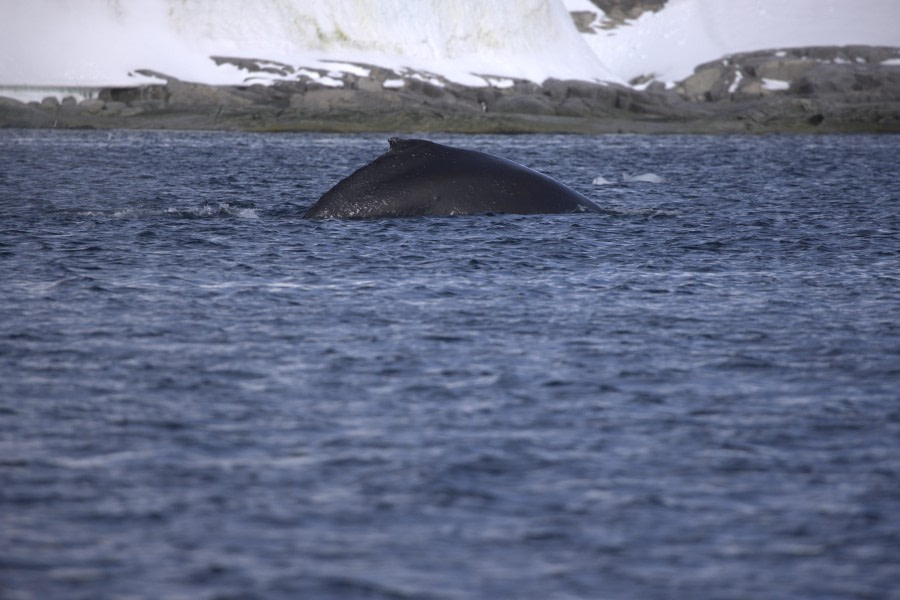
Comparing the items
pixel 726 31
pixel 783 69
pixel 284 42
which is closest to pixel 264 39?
pixel 284 42

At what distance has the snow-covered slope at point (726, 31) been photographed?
157 m

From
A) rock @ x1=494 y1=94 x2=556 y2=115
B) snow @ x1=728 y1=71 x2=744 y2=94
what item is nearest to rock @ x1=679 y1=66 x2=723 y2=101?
snow @ x1=728 y1=71 x2=744 y2=94

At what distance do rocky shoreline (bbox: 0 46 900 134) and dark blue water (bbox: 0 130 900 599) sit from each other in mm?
66511

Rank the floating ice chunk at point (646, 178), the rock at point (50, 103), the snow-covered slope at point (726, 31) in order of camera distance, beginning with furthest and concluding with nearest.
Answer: the snow-covered slope at point (726, 31)
the rock at point (50, 103)
the floating ice chunk at point (646, 178)

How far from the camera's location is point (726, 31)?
169 metres

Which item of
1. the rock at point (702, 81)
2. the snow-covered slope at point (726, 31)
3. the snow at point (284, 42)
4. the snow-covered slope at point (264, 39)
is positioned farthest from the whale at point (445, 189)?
the snow-covered slope at point (726, 31)

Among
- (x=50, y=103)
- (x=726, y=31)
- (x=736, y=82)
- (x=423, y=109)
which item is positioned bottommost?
(x=423, y=109)

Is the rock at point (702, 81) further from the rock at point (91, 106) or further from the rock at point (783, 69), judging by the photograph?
the rock at point (91, 106)

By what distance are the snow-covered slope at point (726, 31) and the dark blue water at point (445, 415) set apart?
140 m

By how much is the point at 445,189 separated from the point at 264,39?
289ft

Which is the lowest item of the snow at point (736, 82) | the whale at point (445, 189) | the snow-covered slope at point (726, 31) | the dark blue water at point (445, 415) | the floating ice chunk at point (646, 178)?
the dark blue water at point (445, 415)

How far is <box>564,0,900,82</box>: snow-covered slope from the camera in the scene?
516 feet

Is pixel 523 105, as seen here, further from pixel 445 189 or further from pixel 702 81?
pixel 445 189

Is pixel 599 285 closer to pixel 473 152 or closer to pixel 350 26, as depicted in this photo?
pixel 473 152
